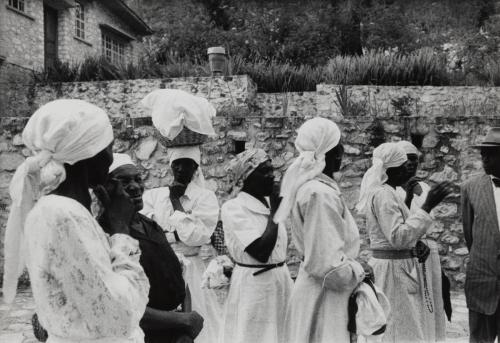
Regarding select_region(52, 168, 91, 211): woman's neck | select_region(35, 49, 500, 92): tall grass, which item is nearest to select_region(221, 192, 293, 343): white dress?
select_region(52, 168, 91, 211): woman's neck

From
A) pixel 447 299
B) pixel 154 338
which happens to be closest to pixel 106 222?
pixel 154 338

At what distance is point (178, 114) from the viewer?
3723mm

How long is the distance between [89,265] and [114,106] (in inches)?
392

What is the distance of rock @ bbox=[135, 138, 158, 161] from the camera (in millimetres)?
7094

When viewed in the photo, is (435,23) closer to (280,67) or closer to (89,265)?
(280,67)

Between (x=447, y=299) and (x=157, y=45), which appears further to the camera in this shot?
(x=157, y=45)

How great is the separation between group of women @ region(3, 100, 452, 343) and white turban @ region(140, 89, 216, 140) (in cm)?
19

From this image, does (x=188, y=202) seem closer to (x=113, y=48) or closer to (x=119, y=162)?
(x=119, y=162)

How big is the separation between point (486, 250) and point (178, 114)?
2341 mm

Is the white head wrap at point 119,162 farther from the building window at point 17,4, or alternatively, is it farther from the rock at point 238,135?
the building window at point 17,4

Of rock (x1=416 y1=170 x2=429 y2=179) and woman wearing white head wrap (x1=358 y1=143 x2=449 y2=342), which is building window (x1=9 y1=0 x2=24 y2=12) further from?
woman wearing white head wrap (x1=358 y1=143 x2=449 y2=342)

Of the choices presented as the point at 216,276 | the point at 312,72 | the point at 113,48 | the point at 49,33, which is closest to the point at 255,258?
the point at 216,276

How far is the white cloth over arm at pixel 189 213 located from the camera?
133 inches

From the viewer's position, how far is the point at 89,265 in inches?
59.9
